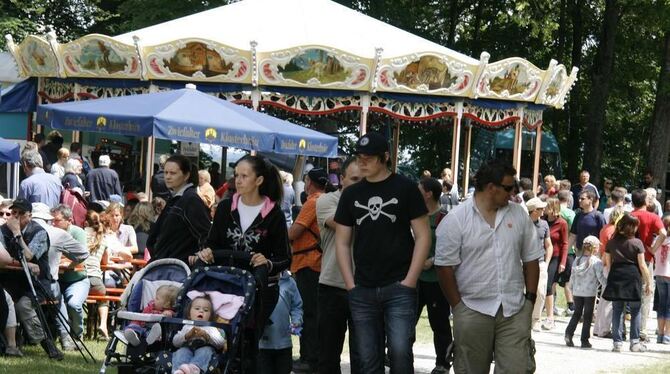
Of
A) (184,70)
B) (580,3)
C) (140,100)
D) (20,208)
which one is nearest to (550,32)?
(580,3)

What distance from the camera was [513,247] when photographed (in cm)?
836

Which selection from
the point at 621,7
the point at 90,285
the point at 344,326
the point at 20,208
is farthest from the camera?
the point at 621,7

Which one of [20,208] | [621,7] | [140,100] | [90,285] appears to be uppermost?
[621,7]

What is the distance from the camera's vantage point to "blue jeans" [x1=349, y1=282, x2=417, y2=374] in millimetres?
8453

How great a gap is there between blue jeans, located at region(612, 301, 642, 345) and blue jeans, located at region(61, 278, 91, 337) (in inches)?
259

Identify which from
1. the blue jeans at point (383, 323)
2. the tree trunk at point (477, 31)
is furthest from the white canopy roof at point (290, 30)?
the blue jeans at point (383, 323)

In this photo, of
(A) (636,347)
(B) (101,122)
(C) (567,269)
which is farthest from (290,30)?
(A) (636,347)

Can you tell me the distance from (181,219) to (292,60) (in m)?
15.2

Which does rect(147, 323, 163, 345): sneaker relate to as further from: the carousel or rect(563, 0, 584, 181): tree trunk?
rect(563, 0, 584, 181): tree trunk

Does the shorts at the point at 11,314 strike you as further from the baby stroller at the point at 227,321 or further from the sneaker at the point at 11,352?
the baby stroller at the point at 227,321

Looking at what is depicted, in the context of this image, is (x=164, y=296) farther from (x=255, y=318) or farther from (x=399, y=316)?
(x=399, y=316)

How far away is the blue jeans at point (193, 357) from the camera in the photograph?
8148 millimetres

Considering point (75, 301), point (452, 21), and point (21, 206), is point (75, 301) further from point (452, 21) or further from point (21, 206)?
point (452, 21)

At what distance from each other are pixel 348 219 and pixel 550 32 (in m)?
35.8
